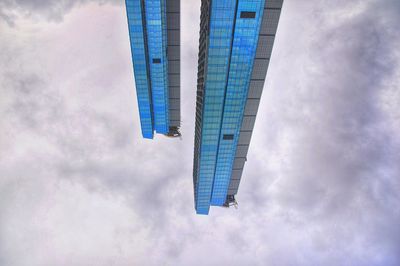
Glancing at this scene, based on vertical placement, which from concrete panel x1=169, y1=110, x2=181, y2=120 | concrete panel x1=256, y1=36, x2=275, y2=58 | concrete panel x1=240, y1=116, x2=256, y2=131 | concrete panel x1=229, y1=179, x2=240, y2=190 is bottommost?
concrete panel x1=229, y1=179, x2=240, y2=190

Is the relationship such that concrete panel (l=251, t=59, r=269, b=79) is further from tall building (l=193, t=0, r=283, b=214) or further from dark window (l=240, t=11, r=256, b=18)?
dark window (l=240, t=11, r=256, b=18)

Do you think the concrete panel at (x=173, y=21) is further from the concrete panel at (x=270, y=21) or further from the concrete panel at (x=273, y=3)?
the concrete panel at (x=273, y=3)

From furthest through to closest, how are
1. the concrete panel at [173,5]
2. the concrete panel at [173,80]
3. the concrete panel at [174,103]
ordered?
the concrete panel at [174,103] → the concrete panel at [173,80] → the concrete panel at [173,5]

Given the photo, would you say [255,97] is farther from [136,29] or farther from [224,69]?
[136,29]

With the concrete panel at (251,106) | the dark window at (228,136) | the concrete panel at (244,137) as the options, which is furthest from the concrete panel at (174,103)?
the concrete panel at (251,106)

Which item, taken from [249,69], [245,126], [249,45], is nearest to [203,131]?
[245,126]

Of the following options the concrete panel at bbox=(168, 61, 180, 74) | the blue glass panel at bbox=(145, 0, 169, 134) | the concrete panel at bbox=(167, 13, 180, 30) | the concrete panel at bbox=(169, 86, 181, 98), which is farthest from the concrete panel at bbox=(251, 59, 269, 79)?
the concrete panel at bbox=(169, 86, 181, 98)

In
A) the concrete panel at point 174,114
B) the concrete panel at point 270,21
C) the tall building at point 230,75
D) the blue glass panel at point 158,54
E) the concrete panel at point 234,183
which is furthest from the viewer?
the concrete panel at point 174,114
